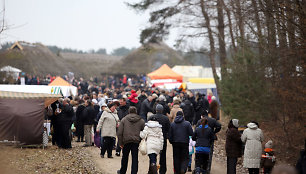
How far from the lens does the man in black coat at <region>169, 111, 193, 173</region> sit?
37.6ft

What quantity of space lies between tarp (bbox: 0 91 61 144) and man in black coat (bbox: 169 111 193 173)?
235 inches

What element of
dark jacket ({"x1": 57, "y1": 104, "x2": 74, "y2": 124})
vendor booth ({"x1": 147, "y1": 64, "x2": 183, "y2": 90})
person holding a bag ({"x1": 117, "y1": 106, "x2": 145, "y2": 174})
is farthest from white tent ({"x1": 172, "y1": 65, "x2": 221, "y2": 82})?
person holding a bag ({"x1": 117, "y1": 106, "x2": 145, "y2": 174})

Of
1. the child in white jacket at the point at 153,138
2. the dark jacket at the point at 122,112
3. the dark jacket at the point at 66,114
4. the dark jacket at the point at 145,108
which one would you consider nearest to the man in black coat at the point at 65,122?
the dark jacket at the point at 66,114

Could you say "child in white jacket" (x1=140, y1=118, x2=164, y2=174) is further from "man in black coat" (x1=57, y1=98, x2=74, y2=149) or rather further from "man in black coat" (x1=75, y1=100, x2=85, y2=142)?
"man in black coat" (x1=75, y1=100, x2=85, y2=142)

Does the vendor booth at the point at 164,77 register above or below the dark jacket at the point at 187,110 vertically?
above

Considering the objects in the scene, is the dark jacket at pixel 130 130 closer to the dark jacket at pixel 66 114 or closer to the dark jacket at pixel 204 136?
the dark jacket at pixel 204 136

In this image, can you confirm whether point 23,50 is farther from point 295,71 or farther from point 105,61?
point 295,71

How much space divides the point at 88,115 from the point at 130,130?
5663mm

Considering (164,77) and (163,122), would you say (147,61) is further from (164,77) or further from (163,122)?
(163,122)

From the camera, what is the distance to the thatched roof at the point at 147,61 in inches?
3041

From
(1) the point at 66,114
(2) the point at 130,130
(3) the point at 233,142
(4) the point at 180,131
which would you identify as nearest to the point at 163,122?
(4) the point at 180,131

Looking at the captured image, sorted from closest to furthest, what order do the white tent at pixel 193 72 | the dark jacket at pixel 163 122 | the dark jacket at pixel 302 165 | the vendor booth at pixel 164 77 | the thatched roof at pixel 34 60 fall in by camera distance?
1. the dark jacket at pixel 302 165
2. the dark jacket at pixel 163 122
3. the vendor booth at pixel 164 77
4. the white tent at pixel 193 72
5. the thatched roof at pixel 34 60

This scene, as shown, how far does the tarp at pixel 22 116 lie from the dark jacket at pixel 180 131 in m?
5.95

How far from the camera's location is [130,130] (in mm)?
11281
